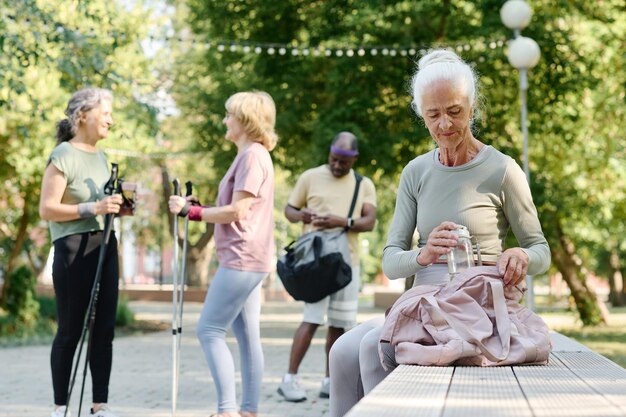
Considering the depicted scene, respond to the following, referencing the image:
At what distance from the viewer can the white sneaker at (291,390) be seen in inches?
310

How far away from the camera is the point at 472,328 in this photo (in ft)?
10.2

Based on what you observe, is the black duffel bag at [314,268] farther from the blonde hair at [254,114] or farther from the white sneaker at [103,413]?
the white sneaker at [103,413]

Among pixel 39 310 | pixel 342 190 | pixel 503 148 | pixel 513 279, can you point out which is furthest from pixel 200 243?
pixel 513 279

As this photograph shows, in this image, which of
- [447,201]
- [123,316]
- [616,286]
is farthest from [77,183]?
[616,286]

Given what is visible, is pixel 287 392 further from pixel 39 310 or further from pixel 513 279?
pixel 39 310

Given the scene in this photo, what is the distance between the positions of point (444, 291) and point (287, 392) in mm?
4844

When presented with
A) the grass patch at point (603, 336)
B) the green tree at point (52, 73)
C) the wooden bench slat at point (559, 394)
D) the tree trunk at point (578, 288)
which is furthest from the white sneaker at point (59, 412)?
the tree trunk at point (578, 288)

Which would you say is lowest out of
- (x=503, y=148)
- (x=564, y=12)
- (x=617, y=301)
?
(x=617, y=301)

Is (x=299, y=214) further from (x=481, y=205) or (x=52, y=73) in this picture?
(x=52, y=73)

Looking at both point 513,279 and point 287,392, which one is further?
point 287,392

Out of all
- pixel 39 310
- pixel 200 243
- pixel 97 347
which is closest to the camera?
pixel 97 347

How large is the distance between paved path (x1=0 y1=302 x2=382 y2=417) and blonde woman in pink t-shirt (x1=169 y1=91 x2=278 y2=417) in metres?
1.18

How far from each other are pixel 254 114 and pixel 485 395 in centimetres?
392

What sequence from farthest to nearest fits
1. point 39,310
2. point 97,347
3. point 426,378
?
1. point 39,310
2. point 97,347
3. point 426,378
